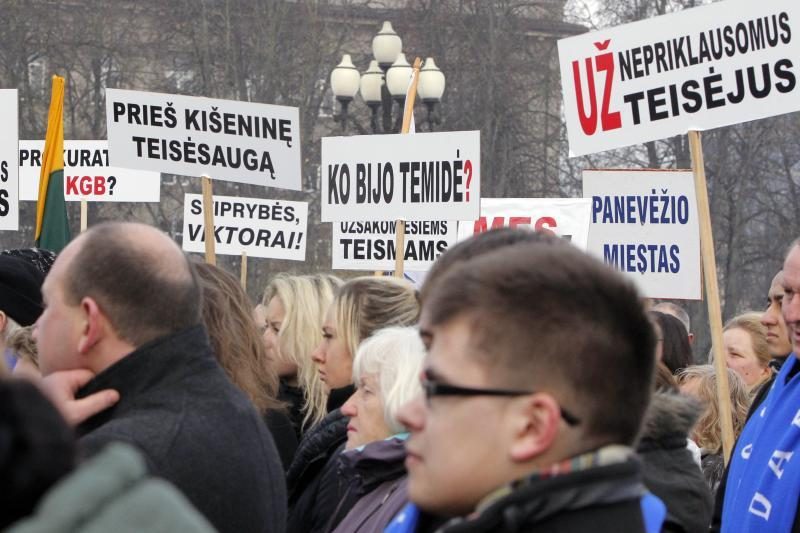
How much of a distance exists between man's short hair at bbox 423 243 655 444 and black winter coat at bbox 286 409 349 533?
2717mm

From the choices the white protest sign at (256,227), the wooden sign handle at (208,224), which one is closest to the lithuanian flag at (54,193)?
the wooden sign handle at (208,224)

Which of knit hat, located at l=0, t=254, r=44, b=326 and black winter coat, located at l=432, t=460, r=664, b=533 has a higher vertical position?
knit hat, located at l=0, t=254, r=44, b=326

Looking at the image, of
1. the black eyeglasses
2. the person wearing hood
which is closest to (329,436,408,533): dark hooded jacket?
the person wearing hood

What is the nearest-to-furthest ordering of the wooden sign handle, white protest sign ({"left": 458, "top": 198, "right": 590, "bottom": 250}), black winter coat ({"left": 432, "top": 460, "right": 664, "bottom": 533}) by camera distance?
black winter coat ({"left": 432, "top": 460, "right": 664, "bottom": 533}) < the wooden sign handle < white protest sign ({"left": 458, "top": 198, "right": 590, "bottom": 250})

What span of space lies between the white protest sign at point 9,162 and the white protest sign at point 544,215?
12.2 ft

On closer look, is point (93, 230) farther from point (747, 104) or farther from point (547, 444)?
point (747, 104)

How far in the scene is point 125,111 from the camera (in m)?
8.77

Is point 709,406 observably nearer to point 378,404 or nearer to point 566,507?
point 378,404

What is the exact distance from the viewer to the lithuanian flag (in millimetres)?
8438

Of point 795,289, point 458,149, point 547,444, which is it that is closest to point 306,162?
point 458,149

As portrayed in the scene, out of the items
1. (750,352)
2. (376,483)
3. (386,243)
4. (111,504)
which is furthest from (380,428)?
(386,243)

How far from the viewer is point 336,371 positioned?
5.39 meters

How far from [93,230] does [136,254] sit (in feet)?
→ 0.51

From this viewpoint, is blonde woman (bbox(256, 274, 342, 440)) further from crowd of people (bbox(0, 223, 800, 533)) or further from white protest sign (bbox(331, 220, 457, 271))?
white protest sign (bbox(331, 220, 457, 271))
